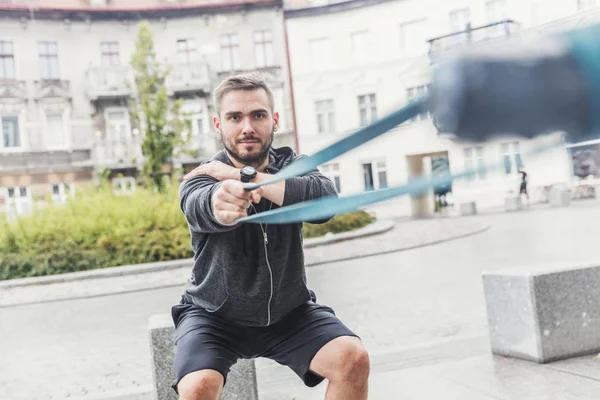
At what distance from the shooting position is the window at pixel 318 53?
33.9 meters

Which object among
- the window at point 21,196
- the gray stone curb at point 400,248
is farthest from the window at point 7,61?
the gray stone curb at point 400,248

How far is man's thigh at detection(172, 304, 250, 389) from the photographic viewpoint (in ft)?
7.02

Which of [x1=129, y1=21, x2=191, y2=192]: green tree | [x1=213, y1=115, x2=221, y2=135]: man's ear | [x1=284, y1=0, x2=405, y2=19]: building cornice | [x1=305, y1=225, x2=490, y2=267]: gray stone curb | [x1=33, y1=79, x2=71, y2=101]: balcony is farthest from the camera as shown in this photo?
[x1=284, y1=0, x2=405, y2=19]: building cornice

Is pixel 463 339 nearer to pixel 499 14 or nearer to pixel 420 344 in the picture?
pixel 420 344

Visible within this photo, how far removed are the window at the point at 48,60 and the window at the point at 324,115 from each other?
46.0ft

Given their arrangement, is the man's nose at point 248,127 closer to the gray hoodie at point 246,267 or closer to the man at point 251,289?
the man at point 251,289

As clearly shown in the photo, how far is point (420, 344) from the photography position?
480 cm

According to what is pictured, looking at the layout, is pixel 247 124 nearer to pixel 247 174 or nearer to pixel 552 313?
pixel 247 174

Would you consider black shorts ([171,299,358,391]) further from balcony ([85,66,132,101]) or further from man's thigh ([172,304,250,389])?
balcony ([85,66,132,101])

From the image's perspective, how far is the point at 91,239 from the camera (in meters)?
15.6

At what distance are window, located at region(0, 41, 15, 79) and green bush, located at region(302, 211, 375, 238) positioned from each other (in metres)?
20.5

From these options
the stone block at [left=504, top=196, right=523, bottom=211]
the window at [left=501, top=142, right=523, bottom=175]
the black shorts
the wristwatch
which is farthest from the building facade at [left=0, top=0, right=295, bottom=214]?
the window at [left=501, top=142, right=523, bottom=175]

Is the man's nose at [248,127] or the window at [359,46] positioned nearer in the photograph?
the man's nose at [248,127]

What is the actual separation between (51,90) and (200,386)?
32.4 metres
